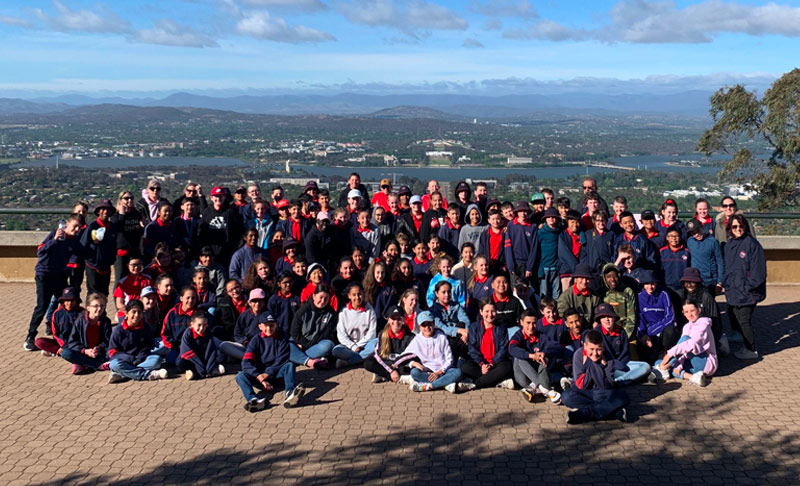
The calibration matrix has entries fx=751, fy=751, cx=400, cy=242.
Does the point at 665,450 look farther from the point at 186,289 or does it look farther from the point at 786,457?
the point at 186,289

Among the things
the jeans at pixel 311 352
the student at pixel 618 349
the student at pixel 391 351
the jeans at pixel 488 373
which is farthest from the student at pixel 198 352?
the student at pixel 618 349

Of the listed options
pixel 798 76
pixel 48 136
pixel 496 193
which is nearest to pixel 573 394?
pixel 496 193

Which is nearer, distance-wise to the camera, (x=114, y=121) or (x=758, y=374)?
(x=758, y=374)

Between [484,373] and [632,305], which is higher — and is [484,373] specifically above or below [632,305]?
below

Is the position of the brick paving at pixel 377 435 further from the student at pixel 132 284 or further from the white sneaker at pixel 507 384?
the student at pixel 132 284

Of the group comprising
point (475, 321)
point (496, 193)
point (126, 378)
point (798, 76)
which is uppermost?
point (798, 76)

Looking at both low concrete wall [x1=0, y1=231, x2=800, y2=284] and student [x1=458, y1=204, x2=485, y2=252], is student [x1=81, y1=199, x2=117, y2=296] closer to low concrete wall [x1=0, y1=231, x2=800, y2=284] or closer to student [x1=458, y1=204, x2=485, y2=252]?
low concrete wall [x1=0, y1=231, x2=800, y2=284]

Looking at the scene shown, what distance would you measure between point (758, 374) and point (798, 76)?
51.4ft

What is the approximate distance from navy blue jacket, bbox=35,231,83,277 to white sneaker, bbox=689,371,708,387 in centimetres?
792

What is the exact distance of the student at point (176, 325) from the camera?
28.8 feet

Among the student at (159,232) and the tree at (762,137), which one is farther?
the tree at (762,137)

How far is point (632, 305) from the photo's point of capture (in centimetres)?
891

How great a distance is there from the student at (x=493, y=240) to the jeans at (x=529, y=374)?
7.53 feet

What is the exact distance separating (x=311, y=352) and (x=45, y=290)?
3793 mm
